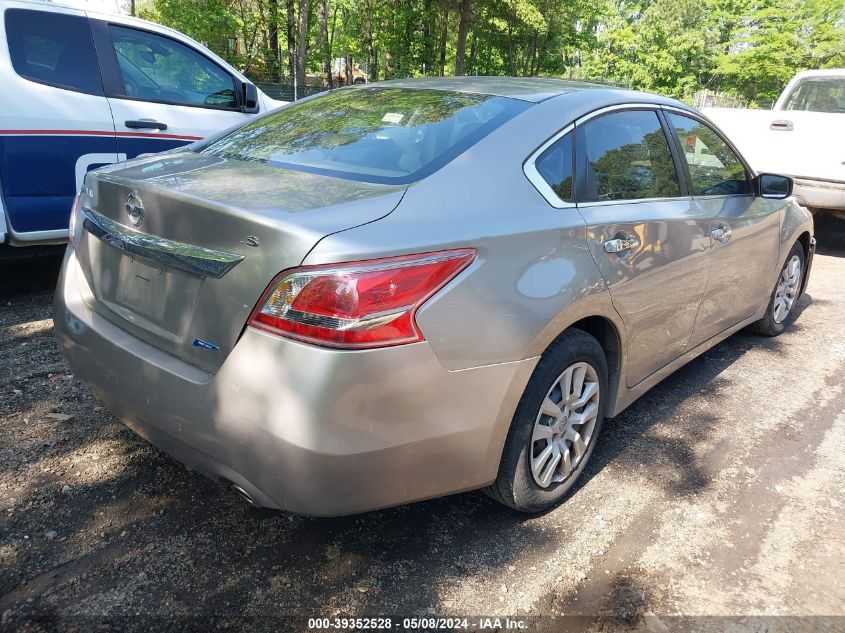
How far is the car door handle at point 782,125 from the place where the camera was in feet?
24.0

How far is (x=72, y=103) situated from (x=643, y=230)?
12.4 ft

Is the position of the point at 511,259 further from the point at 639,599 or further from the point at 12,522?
the point at 12,522

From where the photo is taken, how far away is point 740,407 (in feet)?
12.2

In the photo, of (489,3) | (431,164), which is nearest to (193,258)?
(431,164)

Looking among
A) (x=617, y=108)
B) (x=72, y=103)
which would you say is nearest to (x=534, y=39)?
(x=72, y=103)

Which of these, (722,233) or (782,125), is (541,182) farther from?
(782,125)

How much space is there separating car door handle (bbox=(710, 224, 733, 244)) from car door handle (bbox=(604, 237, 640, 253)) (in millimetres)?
839

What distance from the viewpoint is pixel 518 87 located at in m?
2.92

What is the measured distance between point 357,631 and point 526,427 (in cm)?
85

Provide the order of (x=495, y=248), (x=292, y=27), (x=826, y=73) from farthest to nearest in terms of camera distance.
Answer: (x=292, y=27), (x=826, y=73), (x=495, y=248)

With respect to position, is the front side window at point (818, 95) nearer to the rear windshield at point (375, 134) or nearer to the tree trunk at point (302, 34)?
the rear windshield at point (375, 134)

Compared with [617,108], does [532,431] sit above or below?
below

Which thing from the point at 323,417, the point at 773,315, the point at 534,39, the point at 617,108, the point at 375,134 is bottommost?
the point at 773,315

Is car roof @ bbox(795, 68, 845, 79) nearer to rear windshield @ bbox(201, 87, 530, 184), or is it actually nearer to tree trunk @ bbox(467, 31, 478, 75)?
rear windshield @ bbox(201, 87, 530, 184)
